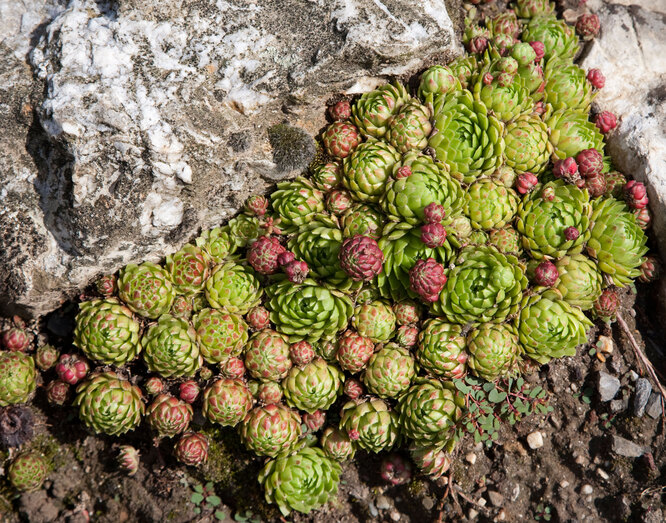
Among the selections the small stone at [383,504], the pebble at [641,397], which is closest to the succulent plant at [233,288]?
the small stone at [383,504]

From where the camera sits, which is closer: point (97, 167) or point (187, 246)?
point (97, 167)

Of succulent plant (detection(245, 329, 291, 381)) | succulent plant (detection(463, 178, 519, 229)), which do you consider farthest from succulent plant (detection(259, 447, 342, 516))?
succulent plant (detection(463, 178, 519, 229))

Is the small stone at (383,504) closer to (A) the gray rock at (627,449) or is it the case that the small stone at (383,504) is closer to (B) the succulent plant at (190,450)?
(B) the succulent plant at (190,450)

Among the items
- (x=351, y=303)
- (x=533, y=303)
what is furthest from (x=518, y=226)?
(x=351, y=303)

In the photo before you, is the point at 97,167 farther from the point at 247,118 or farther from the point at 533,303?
the point at 533,303

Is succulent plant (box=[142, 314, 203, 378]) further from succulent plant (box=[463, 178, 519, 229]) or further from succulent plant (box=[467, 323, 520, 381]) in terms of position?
succulent plant (box=[463, 178, 519, 229])

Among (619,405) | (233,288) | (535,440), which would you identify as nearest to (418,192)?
(233,288)

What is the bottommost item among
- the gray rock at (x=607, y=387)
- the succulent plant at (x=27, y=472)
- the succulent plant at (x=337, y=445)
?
the succulent plant at (x=27, y=472)
